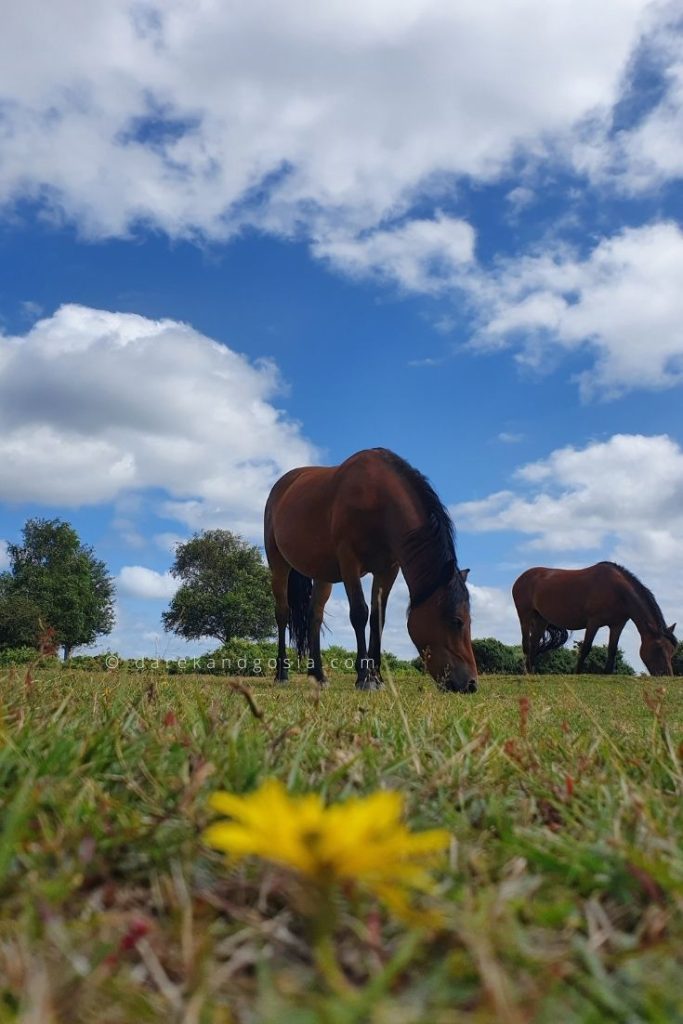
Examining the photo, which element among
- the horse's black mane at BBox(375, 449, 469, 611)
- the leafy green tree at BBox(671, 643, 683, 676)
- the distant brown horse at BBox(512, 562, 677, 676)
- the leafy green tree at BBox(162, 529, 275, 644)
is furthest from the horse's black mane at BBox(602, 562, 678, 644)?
the leafy green tree at BBox(162, 529, 275, 644)

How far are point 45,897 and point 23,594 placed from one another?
48145 mm

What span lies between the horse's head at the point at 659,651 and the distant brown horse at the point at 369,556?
8.29m

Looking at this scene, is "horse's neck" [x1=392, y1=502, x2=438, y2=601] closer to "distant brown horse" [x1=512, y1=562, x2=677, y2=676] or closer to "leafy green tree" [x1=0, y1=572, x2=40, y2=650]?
"distant brown horse" [x1=512, y1=562, x2=677, y2=676]

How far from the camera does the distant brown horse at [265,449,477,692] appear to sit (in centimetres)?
864

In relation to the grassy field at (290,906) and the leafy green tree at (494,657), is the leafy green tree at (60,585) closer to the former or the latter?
the leafy green tree at (494,657)

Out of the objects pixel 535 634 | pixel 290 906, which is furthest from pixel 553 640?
pixel 290 906

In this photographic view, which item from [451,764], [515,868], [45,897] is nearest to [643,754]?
[451,764]

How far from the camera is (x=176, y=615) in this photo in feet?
144

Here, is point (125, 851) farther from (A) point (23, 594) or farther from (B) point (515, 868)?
(A) point (23, 594)

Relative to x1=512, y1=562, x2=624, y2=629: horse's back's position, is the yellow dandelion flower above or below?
below

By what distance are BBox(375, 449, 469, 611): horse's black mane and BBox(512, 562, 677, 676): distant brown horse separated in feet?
33.2

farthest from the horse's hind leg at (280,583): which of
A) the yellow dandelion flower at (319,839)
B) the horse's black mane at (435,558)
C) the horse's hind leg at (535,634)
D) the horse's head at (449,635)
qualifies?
the yellow dandelion flower at (319,839)

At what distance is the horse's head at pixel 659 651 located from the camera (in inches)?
673

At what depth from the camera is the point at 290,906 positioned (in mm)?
1054
